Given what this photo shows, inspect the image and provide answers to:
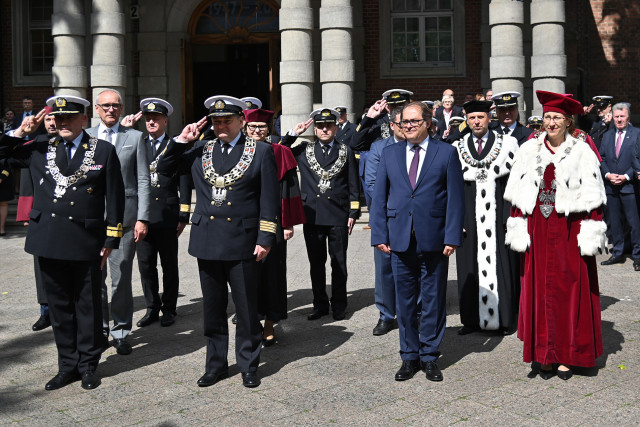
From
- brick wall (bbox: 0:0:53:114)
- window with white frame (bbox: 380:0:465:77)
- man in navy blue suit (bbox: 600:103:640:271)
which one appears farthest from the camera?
brick wall (bbox: 0:0:53:114)

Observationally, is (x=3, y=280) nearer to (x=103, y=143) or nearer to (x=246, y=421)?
(x=103, y=143)

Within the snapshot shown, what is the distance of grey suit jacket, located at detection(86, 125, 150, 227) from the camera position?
24.3 ft

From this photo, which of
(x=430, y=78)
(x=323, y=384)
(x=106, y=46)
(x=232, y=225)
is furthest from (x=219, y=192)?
(x=430, y=78)

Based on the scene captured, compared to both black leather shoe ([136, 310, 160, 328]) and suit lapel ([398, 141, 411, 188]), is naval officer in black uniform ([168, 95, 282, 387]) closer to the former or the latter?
suit lapel ([398, 141, 411, 188])

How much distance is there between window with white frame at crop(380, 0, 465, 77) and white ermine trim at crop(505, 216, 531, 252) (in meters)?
13.8

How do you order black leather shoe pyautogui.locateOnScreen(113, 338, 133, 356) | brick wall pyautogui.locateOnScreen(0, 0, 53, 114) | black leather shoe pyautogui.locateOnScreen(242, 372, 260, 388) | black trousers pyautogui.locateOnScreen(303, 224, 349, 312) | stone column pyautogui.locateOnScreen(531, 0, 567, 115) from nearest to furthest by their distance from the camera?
black leather shoe pyautogui.locateOnScreen(242, 372, 260, 388) → black leather shoe pyautogui.locateOnScreen(113, 338, 133, 356) → black trousers pyautogui.locateOnScreen(303, 224, 349, 312) → stone column pyautogui.locateOnScreen(531, 0, 567, 115) → brick wall pyautogui.locateOnScreen(0, 0, 53, 114)

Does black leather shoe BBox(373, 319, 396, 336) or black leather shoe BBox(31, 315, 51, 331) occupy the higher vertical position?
black leather shoe BBox(31, 315, 51, 331)

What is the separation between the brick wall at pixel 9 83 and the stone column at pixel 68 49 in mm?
3892

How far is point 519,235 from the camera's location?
264 inches

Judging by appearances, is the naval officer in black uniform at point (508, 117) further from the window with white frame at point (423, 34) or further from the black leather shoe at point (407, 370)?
the window with white frame at point (423, 34)

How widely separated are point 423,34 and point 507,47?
3362 mm

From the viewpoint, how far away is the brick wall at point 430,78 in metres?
20.1

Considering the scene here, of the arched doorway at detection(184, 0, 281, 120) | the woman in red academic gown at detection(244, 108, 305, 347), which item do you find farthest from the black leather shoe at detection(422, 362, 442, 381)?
the arched doorway at detection(184, 0, 281, 120)

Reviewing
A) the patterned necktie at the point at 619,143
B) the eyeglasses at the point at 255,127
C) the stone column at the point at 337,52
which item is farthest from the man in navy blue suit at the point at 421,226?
the stone column at the point at 337,52
